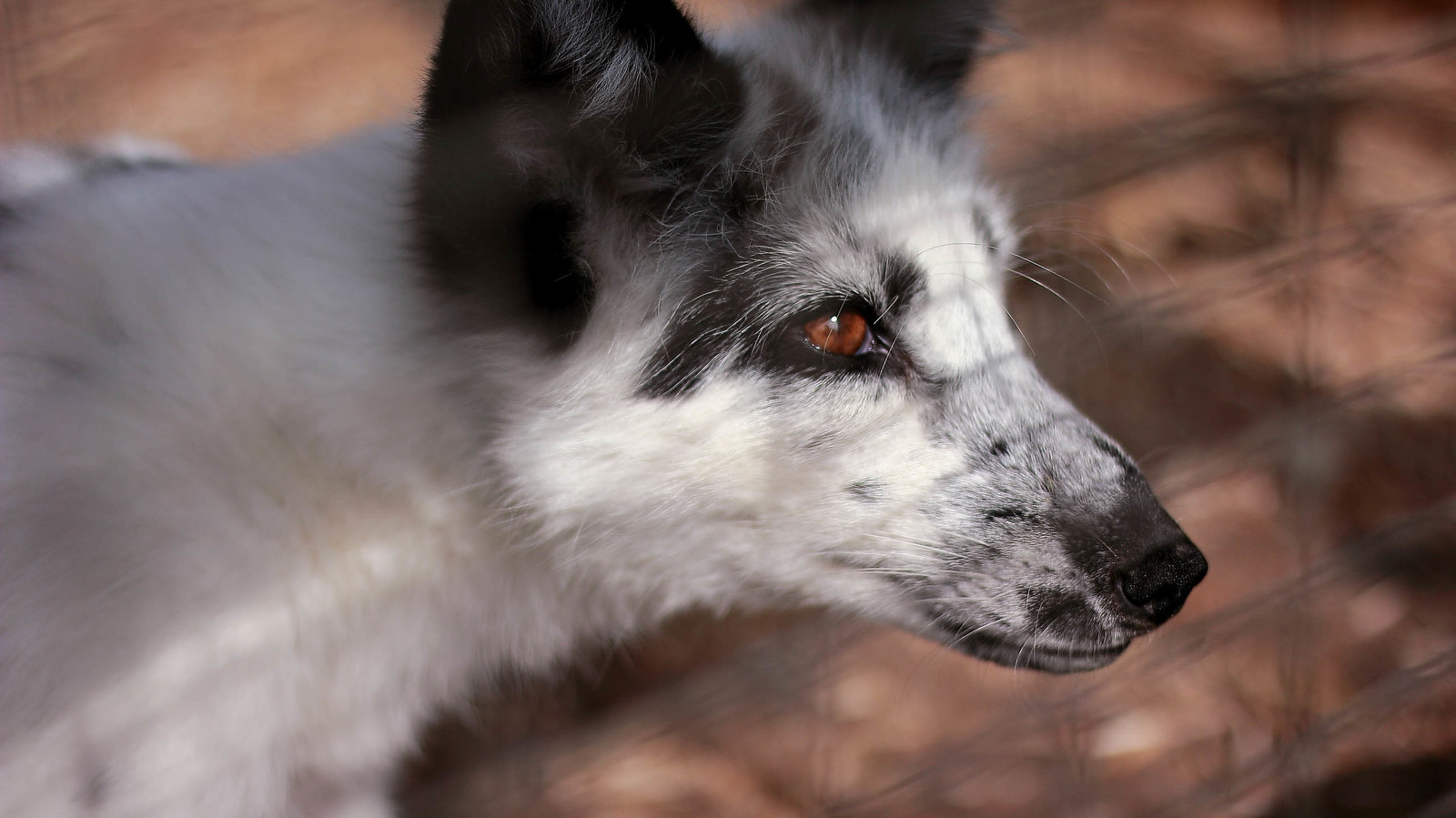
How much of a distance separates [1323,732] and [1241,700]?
11.7 inches

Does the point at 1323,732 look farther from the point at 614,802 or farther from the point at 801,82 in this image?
the point at 801,82

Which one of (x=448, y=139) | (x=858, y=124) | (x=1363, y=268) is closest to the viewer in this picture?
(x=448, y=139)

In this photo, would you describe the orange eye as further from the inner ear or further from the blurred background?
the blurred background

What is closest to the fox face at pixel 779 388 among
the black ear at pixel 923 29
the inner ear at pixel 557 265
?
the inner ear at pixel 557 265

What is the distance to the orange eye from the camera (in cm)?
133

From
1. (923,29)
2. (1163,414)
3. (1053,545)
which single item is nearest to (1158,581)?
(1053,545)

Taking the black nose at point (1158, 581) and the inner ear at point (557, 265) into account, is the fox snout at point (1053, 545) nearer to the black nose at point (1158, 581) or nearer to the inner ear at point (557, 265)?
the black nose at point (1158, 581)

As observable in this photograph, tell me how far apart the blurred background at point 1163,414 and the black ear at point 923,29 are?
10 centimetres

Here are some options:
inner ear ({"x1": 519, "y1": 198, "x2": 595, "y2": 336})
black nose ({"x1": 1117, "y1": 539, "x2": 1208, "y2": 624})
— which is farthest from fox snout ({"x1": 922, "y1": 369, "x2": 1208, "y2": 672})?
inner ear ({"x1": 519, "y1": 198, "x2": 595, "y2": 336})

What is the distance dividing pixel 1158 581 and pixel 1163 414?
5.02 ft

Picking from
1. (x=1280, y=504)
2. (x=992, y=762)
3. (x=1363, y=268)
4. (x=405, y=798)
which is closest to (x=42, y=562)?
(x=405, y=798)

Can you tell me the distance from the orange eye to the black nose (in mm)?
440

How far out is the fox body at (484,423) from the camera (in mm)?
1174

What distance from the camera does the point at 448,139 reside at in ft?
3.75
